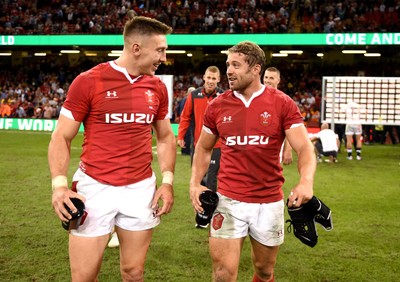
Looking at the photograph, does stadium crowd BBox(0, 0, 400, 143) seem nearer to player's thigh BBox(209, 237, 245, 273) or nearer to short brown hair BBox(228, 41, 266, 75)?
short brown hair BBox(228, 41, 266, 75)

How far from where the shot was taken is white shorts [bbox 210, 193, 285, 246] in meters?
3.84

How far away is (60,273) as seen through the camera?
527cm

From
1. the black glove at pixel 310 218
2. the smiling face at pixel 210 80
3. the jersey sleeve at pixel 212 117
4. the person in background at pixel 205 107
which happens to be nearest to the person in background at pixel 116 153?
the jersey sleeve at pixel 212 117

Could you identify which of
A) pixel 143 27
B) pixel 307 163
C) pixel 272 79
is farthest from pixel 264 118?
pixel 272 79

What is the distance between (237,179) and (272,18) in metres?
26.3

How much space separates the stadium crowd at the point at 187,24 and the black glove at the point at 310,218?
21.0m

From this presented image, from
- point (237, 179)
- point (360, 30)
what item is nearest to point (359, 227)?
point (237, 179)

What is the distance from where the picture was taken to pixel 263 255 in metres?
3.97

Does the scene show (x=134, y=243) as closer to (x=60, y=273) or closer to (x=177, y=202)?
(x=60, y=273)

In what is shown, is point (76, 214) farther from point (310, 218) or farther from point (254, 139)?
point (310, 218)

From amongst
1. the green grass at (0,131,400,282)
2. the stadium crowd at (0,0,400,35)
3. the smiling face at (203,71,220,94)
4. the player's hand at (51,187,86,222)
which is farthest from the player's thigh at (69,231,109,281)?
the stadium crowd at (0,0,400,35)

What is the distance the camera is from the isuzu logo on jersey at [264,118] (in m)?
3.85

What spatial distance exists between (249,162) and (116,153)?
1040 millimetres

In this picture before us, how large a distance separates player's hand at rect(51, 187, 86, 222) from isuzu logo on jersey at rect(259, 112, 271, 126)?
1467 mm
